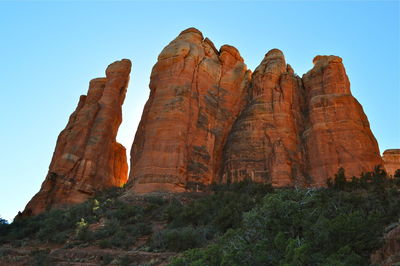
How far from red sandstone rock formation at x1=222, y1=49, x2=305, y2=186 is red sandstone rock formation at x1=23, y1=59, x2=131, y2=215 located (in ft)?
37.2

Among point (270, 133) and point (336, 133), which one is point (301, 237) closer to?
point (336, 133)

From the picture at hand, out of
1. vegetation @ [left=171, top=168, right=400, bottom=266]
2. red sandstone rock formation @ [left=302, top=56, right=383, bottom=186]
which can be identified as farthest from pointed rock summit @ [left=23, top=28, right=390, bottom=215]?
vegetation @ [left=171, top=168, right=400, bottom=266]

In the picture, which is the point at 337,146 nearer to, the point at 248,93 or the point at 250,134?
the point at 250,134

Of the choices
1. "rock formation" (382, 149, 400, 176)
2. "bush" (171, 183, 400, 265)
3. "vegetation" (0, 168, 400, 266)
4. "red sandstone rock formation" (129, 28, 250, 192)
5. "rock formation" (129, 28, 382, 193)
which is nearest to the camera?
"bush" (171, 183, 400, 265)

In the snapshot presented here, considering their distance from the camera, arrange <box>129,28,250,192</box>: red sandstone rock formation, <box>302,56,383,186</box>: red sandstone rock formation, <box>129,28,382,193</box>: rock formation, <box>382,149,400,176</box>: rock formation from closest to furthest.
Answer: <box>302,56,383,186</box>: red sandstone rock formation → <box>129,28,382,193</box>: rock formation → <box>129,28,250,192</box>: red sandstone rock formation → <box>382,149,400,176</box>: rock formation

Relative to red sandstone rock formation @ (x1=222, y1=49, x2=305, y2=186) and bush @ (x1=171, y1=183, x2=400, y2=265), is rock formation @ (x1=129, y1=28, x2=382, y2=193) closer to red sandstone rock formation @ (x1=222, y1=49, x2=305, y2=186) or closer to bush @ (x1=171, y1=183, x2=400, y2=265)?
red sandstone rock formation @ (x1=222, y1=49, x2=305, y2=186)

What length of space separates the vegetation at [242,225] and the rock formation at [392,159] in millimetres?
27186

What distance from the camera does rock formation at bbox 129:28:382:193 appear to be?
28.7 m

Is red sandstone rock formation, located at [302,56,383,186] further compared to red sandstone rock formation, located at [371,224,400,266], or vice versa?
red sandstone rock formation, located at [302,56,383,186]

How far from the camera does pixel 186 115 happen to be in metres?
31.1

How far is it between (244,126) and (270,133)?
2415mm

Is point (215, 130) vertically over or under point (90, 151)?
over

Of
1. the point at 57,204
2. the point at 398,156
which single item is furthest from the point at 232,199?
the point at 398,156

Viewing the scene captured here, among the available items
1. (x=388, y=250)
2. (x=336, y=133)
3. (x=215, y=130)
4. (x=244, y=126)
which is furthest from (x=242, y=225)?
(x=215, y=130)
